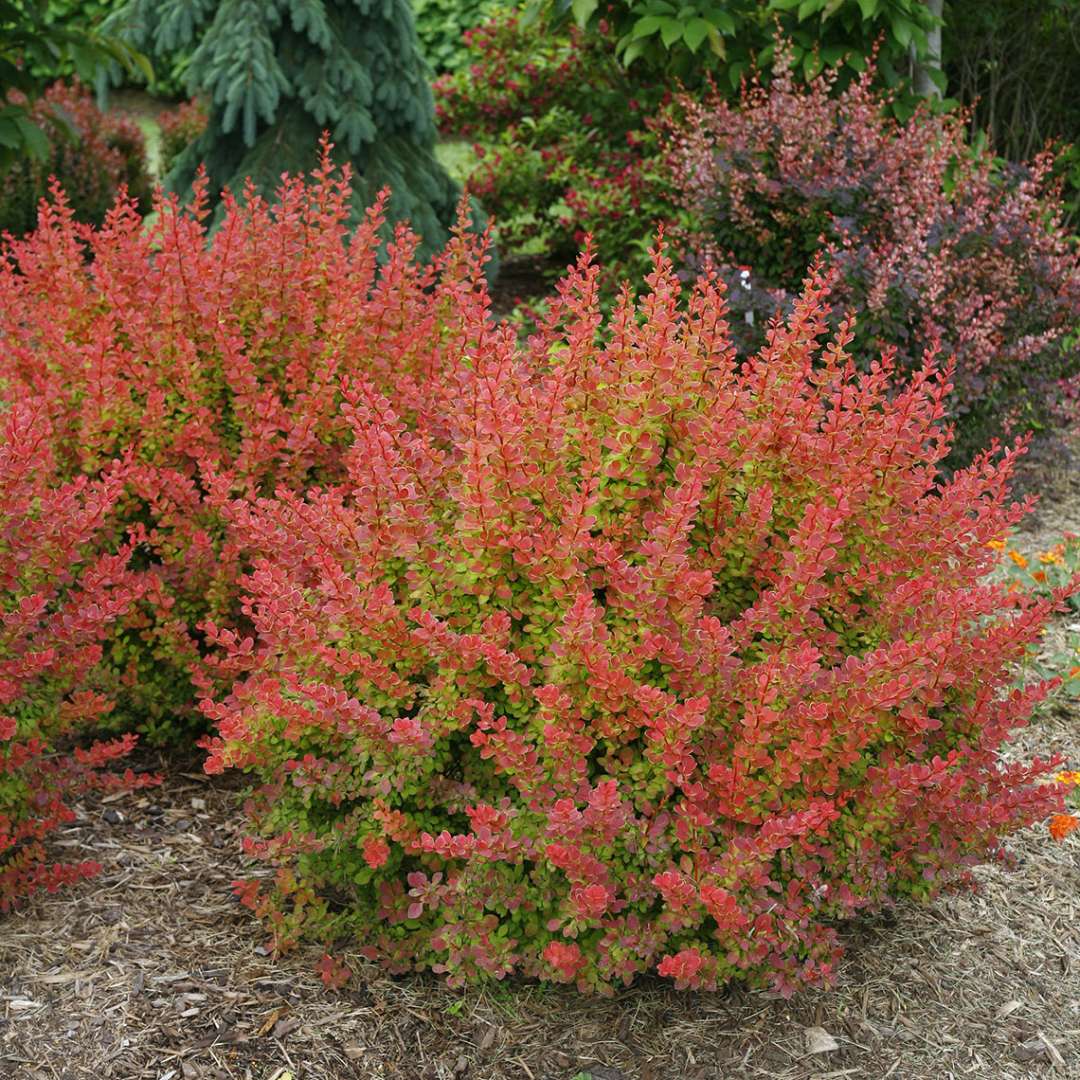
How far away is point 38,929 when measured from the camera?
2629 millimetres

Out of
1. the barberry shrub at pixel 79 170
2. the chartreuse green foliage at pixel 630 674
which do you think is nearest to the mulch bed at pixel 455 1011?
the chartreuse green foliage at pixel 630 674

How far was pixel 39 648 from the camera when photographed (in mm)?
→ 2564

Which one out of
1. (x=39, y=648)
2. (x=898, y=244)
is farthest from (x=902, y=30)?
(x=39, y=648)

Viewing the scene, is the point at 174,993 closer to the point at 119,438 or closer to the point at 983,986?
the point at 119,438

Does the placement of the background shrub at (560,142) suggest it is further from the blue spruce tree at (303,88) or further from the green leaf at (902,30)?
the green leaf at (902,30)

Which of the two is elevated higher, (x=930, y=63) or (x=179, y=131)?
(x=930, y=63)

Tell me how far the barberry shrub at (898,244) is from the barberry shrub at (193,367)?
5.80ft

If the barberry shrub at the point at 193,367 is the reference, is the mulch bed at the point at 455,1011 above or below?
below

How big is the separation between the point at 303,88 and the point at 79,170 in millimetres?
3295

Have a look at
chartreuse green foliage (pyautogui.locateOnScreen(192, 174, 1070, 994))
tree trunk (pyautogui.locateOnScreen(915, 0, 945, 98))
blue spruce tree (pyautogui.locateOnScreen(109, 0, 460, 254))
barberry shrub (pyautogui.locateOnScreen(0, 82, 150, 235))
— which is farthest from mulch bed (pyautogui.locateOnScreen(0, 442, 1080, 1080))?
barberry shrub (pyautogui.locateOnScreen(0, 82, 150, 235))

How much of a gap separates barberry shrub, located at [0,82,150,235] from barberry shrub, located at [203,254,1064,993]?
5.96 m

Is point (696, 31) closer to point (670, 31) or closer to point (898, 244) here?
point (670, 31)

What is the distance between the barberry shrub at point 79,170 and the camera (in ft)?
26.8

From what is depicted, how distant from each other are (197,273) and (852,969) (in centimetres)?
230
